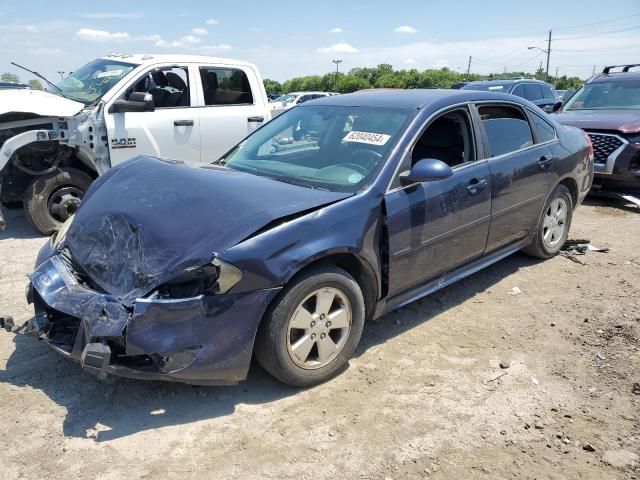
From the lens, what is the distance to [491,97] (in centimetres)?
457

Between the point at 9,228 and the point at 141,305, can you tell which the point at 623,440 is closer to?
the point at 141,305

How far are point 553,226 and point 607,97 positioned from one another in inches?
206

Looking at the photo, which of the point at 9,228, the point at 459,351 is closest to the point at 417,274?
the point at 459,351

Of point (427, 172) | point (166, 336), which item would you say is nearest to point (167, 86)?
point (427, 172)

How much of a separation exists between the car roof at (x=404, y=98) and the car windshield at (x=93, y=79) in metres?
3.26

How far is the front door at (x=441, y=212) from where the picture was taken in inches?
139

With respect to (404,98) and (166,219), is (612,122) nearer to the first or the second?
(404,98)

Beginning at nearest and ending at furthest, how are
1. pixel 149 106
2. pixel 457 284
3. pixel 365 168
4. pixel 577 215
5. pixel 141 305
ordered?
pixel 141 305 < pixel 365 168 < pixel 457 284 < pixel 149 106 < pixel 577 215

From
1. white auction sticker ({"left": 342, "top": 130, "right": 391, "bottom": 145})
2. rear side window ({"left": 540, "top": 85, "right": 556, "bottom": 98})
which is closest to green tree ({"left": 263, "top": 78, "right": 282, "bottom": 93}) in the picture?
rear side window ({"left": 540, "top": 85, "right": 556, "bottom": 98})

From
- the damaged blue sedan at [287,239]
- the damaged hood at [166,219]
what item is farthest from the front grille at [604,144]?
the damaged hood at [166,219]

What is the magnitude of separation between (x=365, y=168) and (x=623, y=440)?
2.17 metres

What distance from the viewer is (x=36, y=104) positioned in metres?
6.02

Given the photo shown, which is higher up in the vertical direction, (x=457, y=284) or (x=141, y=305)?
(x=141, y=305)

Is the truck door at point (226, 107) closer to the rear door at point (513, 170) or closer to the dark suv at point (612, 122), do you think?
the rear door at point (513, 170)
